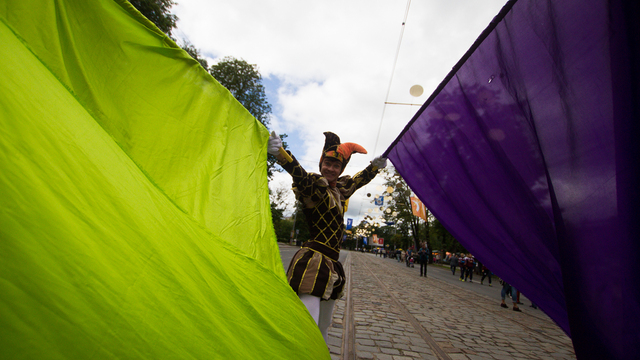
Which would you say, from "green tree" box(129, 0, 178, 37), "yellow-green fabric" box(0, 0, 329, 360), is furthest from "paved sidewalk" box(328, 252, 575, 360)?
"green tree" box(129, 0, 178, 37)

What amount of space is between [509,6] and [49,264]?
7.38 ft

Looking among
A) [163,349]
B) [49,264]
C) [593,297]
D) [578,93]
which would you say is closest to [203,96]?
[49,264]

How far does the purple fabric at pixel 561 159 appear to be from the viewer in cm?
108

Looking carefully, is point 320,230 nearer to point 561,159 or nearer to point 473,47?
point 561,159

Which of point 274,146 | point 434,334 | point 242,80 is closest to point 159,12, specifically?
point 242,80

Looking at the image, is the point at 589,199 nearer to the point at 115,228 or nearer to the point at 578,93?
the point at 578,93

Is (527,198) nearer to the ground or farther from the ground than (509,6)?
nearer to the ground

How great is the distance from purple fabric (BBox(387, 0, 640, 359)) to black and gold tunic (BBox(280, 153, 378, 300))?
3.35ft

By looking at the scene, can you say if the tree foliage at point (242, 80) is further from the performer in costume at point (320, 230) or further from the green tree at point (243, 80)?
the performer in costume at point (320, 230)

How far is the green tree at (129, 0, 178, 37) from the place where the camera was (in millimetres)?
12438

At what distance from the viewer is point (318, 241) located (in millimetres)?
2164

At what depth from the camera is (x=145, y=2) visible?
12359 mm

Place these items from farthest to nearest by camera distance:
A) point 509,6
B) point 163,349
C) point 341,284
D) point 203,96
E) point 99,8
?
point 341,284 < point 203,96 < point 509,6 < point 99,8 < point 163,349

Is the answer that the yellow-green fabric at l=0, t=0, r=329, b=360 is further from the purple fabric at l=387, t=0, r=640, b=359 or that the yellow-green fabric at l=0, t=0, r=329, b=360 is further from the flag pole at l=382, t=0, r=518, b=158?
the flag pole at l=382, t=0, r=518, b=158
